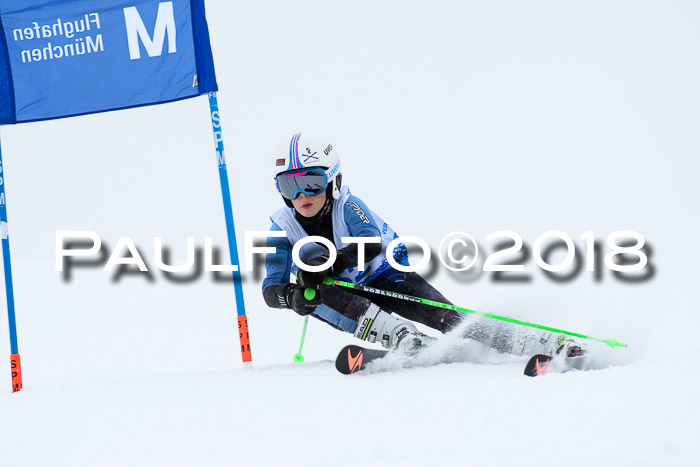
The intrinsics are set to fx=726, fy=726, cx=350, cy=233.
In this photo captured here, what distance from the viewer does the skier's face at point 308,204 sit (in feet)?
17.0

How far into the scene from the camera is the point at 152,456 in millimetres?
3266

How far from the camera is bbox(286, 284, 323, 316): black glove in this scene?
4.77 metres

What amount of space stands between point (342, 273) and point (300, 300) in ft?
2.22

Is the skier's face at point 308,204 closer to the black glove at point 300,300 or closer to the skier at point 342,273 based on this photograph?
the skier at point 342,273

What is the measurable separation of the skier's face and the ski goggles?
4 centimetres

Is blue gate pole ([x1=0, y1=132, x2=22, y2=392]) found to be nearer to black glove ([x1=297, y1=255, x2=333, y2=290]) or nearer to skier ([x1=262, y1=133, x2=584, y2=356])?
skier ([x1=262, y1=133, x2=584, y2=356])

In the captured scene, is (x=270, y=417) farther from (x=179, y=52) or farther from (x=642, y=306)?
(x=179, y=52)

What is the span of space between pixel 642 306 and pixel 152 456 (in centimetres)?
332

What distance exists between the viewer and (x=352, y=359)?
440 cm

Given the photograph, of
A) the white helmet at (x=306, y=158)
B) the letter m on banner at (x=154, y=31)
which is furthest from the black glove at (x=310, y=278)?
the letter m on banner at (x=154, y=31)

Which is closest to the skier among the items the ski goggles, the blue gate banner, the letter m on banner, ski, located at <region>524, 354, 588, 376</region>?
the ski goggles

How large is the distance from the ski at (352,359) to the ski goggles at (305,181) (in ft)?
4.11

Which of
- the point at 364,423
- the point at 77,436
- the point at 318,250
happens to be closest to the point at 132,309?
the point at 318,250

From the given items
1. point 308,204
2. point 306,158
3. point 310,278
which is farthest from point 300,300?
point 306,158
